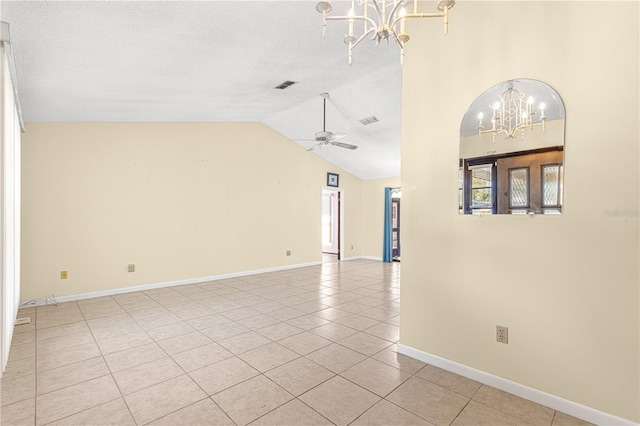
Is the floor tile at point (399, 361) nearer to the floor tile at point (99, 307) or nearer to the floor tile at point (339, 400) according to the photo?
the floor tile at point (339, 400)

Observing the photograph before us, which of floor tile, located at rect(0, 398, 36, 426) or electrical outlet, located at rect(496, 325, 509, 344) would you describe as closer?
floor tile, located at rect(0, 398, 36, 426)

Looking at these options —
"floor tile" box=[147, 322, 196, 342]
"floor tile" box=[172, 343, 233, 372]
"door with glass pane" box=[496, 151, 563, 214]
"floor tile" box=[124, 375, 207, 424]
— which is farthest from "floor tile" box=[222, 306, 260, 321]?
"door with glass pane" box=[496, 151, 563, 214]

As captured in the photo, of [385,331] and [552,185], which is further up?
[552,185]

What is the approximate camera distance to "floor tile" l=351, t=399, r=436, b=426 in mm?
1936

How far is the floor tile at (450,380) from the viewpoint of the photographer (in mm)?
2299

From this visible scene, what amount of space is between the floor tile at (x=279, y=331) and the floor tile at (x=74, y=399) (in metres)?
1.43

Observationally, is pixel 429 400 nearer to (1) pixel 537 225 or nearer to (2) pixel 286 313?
(1) pixel 537 225

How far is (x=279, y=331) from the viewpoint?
11.5 feet

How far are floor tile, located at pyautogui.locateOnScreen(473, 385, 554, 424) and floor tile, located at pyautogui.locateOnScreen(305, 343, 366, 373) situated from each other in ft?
3.27

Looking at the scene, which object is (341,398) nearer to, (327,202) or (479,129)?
(479,129)

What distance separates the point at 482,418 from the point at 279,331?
6.98ft

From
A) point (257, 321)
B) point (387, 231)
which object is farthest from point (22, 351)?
point (387, 231)

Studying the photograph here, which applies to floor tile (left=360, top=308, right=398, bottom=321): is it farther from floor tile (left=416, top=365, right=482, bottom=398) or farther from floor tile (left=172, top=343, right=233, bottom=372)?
floor tile (left=172, top=343, right=233, bottom=372)

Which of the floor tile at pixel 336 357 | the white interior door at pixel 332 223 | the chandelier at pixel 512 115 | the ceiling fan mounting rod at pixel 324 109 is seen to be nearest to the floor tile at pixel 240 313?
the floor tile at pixel 336 357
